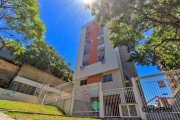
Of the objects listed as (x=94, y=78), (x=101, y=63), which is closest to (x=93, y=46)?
(x=101, y=63)

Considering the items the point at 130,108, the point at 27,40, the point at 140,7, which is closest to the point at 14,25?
the point at 27,40

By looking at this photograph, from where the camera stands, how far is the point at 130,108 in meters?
5.80

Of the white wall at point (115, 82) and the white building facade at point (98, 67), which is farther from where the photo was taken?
the white wall at point (115, 82)

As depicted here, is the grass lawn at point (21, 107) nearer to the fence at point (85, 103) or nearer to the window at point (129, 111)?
the fence at point (85, 103)

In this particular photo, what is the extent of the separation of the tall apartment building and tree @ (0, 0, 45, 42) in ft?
33.0

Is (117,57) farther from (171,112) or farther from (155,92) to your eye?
(171,112)

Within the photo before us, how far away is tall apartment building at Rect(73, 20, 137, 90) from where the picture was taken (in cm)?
1406

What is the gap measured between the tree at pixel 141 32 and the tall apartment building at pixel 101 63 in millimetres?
3909

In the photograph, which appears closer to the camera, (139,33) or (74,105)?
(74,105)

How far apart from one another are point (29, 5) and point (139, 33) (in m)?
11.7

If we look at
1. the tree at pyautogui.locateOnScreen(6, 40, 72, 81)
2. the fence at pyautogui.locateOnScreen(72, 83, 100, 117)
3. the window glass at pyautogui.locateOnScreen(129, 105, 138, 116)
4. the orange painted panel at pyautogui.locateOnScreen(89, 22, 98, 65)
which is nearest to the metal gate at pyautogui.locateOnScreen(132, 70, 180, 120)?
the window glass at pyautogui.locateOnScreen(129, 105, 138, 116)

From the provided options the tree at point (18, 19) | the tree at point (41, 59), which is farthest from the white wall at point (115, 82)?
the tree at point (41, 59)

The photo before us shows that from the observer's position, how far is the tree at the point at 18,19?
30.2ft

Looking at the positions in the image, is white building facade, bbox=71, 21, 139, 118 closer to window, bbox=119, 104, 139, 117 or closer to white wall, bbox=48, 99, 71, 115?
white wall, bbox=48, 99, 71, 115
